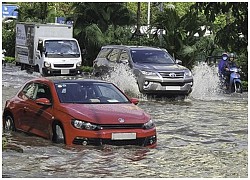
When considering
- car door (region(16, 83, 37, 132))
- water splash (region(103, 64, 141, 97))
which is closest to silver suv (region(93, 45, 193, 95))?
water splash (region(103, 64, 141, 97))

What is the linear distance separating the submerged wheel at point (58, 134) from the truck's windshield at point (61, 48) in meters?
20.1

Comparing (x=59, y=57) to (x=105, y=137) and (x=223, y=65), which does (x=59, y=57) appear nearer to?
(x=223, y=65)

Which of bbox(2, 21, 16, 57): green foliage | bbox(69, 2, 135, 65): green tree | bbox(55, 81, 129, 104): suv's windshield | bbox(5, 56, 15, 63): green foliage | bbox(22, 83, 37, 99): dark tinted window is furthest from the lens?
bbox(2, 21, 16, 57): green foliage

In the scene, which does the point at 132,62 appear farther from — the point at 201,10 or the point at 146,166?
the point at 201,10

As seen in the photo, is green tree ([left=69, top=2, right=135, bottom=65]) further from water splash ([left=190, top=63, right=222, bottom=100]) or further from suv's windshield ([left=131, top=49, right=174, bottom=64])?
suv's windshield ([left=131, top=49, right=174, bottom=64])

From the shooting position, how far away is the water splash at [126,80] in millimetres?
20984

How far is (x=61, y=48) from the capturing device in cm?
3144

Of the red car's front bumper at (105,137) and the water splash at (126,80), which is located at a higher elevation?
the red car's front bumper at (105,137)

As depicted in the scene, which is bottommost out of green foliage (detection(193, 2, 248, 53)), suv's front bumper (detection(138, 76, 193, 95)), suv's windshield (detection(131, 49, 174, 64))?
suv's front bumper (detection(138, 76, 193, 95))

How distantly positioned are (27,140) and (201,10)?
6129 millimetres

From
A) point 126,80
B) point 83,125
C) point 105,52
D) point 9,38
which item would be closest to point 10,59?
point 9,38

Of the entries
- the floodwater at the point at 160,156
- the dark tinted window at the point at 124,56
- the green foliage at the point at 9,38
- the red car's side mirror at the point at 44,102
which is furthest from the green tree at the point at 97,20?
the red car's side mirror at the point at 44,102

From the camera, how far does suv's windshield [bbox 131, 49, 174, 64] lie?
21656 mm

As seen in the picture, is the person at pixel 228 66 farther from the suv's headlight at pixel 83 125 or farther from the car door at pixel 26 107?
the suv's headlight at pixel 83 125
